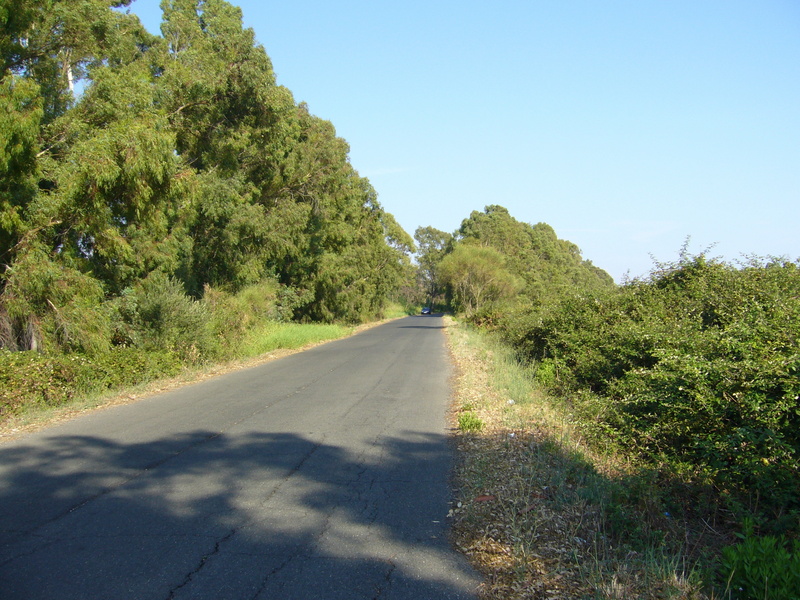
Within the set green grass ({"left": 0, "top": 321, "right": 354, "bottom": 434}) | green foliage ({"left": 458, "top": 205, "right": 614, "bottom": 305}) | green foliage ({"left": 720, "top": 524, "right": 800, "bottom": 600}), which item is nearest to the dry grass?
green foliage ({"left": 720, "top": 524, "right": 800, "bottom": 600})

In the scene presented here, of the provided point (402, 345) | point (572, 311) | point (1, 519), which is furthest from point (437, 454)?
point (402, 345)

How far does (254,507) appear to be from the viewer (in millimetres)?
5617

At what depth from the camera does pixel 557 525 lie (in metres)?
5.20

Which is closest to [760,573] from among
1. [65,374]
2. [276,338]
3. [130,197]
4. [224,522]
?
[224,522]

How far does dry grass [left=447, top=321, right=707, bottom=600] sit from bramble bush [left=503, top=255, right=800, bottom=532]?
80 cm

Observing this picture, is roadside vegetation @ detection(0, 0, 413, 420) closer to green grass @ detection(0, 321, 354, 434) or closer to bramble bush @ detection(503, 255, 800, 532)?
green grass @ detection(0, 321, 354, 434)

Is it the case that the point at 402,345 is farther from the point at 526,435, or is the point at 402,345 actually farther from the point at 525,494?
the point at 525,494

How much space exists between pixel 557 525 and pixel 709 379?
3003 mm

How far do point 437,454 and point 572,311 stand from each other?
28.1ft

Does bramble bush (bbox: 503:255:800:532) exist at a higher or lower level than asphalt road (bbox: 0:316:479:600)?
higher

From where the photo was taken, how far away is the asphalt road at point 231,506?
4.18 meters

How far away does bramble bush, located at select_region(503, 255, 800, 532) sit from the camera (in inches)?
228

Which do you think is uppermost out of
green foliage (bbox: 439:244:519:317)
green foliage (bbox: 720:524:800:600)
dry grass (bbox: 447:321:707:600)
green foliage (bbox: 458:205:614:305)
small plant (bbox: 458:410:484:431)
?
green foliage (bbox: 458:205:614:305)

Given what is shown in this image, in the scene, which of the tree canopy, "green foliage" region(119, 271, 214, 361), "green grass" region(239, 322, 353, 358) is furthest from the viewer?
the tree canopy
